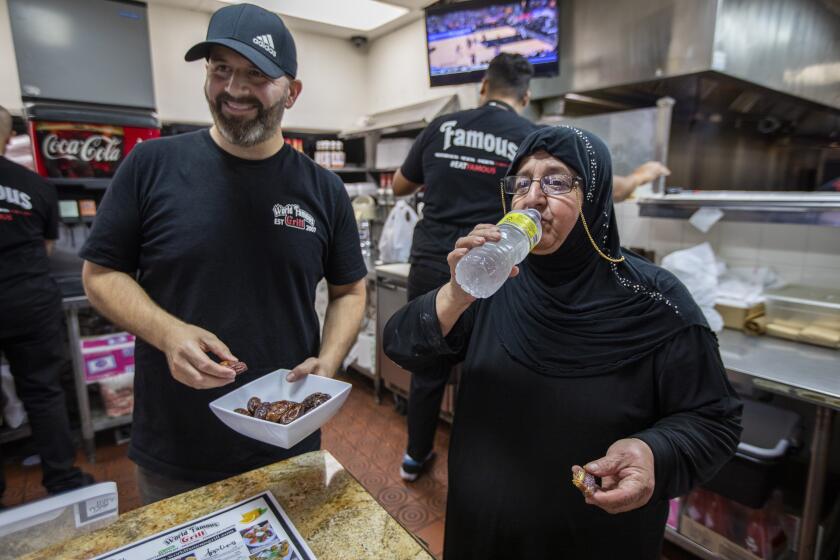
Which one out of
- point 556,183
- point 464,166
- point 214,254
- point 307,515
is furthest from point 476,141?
point 307,515

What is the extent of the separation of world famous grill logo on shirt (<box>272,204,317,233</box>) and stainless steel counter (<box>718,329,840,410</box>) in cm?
155

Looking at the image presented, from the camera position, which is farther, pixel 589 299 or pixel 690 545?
pixel 690 545

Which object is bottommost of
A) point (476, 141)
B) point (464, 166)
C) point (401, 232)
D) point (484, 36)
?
point (401, 232)

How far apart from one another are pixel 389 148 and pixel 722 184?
2.64 m

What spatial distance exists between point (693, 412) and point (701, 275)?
1.46m

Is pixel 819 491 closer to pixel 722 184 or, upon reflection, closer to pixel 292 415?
pixel 292 415

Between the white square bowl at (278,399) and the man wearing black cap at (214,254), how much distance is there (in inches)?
1.9

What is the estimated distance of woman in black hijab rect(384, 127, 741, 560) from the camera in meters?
0.95

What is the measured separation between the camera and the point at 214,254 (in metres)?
1.14

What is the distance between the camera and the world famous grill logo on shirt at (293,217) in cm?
122

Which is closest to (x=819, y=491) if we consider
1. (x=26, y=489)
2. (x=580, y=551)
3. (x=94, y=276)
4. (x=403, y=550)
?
(x=580, y=551)

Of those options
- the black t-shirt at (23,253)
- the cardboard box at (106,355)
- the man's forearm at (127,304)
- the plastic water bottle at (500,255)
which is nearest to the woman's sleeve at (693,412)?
the plastic water bottle at (500,255)

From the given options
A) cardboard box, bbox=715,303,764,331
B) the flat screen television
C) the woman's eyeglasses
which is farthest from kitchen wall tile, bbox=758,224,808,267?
the woman's eyeglasses

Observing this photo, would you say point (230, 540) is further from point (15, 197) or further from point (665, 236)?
point (665, 236)
